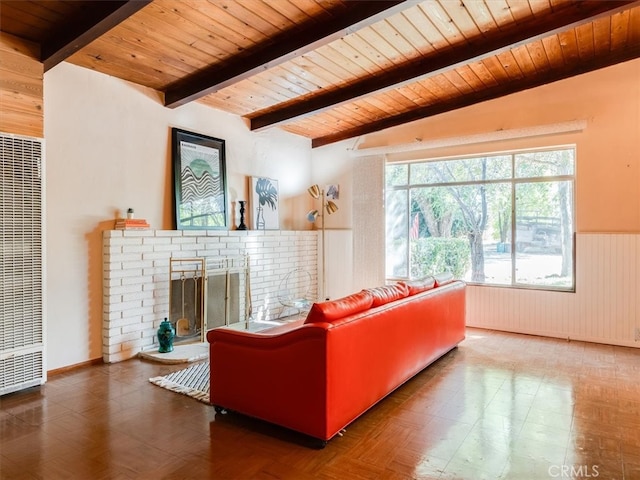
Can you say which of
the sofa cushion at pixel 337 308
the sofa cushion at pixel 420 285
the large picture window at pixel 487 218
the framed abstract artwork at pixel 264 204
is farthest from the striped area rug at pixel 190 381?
the large picture window at pixel 487 218

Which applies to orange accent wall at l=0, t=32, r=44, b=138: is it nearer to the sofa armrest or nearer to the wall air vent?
the wall air vent

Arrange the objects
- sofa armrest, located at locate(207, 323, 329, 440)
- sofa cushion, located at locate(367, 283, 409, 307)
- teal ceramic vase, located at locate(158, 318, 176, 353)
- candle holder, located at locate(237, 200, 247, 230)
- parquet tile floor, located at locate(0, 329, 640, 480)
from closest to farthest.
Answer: parquet tile floor, located at locate(0, 329, 640, 480) < sofa armrest, located at locate(207, 323, 329, 440) < sofa cushion, located at locate(367, 283, 409, 307) < teal ceramic vase, located at locate(158, 318, 176, 353) < candle holder, located at locate(237, 200, 247, 230)

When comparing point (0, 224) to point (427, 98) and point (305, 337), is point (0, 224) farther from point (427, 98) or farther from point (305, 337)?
point (427, 98)

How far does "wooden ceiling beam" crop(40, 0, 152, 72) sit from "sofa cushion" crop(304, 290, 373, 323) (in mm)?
2293

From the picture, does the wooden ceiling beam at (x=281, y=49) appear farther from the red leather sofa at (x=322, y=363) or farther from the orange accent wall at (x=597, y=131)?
the orange accent wall at (x=597, y=131)

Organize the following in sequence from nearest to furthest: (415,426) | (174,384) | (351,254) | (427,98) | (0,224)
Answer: (415,426) → (0,224) → (174,384) → (427,98) → (351,254)

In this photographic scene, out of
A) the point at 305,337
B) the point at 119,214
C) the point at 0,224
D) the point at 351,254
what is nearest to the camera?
the point at 305,337

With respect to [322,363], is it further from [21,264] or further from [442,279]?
[21,264]

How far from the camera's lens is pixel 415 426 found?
8.70ft

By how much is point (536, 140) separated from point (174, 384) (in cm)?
498

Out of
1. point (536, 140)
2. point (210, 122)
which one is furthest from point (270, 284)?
Answer: point (536, 140)

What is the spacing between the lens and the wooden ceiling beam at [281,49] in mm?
3092

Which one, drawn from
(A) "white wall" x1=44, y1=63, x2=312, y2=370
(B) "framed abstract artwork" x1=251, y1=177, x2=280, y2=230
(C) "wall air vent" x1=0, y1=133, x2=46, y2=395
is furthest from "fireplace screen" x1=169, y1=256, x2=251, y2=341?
(C) "wall air vent" x1=0, y1=133, x2=46, y2=395

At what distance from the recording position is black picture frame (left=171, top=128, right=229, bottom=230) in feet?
15.3
